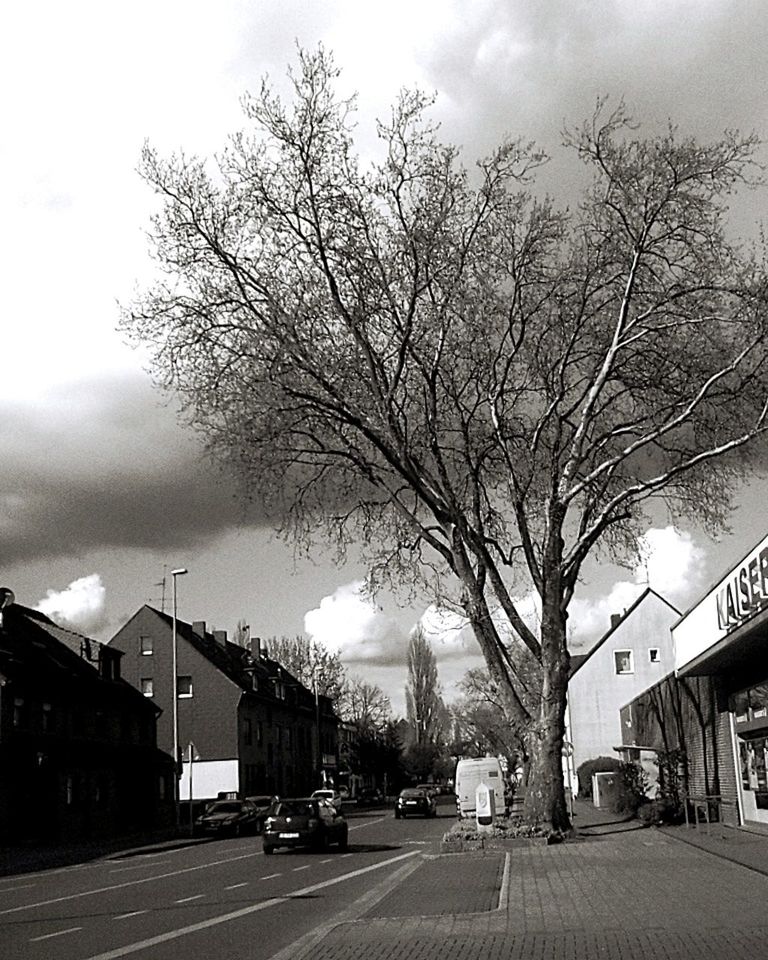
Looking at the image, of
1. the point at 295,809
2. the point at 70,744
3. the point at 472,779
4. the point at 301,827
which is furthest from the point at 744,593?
the point at 70,744

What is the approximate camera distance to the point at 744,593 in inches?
802

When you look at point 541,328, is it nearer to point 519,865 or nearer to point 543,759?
point 543,759

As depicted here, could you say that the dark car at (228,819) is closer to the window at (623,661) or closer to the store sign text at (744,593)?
the store sign text at (744,593)

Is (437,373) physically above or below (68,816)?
above

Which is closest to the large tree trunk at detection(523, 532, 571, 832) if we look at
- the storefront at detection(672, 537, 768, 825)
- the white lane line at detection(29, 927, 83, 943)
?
the storefront at detection(672, 537, 768, 825)

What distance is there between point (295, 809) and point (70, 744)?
654 inches

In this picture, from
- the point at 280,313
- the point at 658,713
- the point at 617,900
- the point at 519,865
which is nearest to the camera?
the point at 617,900

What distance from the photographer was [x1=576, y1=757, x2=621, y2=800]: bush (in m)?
51.5

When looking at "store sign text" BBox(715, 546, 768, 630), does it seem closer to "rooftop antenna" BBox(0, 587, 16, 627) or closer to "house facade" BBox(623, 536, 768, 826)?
"house facade" BBox(623, 536, 768, 826)

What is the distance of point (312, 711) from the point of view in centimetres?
8394

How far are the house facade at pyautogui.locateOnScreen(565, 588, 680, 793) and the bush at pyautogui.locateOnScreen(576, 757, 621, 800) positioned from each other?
11.3 feet

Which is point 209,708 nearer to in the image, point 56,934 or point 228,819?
point 228,819

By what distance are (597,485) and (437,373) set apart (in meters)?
4.40

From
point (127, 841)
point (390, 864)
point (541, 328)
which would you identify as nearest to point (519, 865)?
point (390, 864)
